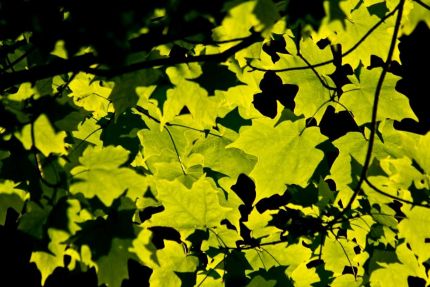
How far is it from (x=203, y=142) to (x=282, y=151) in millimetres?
575

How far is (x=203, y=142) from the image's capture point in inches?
106

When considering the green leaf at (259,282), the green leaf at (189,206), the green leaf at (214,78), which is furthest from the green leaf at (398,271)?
the green leaf at (214,78)

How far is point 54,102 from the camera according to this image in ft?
5.22

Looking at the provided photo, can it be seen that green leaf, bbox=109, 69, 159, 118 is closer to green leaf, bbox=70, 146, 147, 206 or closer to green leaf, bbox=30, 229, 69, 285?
green leaf, bbox=70, 146, 147, 206

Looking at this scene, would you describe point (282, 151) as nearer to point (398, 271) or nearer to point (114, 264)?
point (398, 271)

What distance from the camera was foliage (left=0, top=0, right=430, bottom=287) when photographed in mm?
1452

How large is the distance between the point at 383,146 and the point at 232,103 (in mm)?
762

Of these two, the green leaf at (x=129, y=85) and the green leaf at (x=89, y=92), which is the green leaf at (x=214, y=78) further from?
the green leaf at (x=89, y=92)

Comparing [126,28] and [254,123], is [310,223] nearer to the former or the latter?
[254,123]

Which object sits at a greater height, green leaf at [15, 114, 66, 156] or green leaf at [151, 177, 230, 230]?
Result: green leaf at [15, 114, 66, 156]

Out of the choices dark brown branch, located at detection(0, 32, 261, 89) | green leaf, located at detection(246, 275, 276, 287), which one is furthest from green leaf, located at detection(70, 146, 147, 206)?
green leaf, located at detection(246, 275, 276, 287)

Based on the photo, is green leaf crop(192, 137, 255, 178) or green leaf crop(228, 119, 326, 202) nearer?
green leaf crop(228, 119, 326, 202)

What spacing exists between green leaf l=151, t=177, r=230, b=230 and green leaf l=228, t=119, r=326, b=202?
195 millimetres

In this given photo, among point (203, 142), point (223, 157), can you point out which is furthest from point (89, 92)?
point (223, 157)
